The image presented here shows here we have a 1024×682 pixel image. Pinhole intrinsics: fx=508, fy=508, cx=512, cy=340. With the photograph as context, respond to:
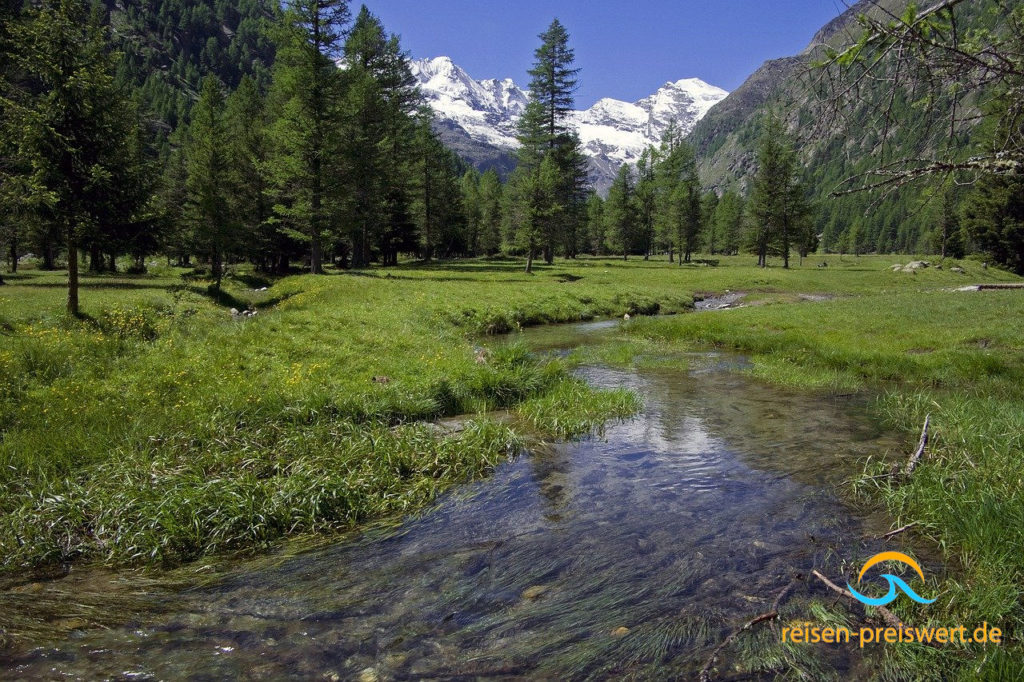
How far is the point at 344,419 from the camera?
1049 centimetres

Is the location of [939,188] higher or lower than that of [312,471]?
higher

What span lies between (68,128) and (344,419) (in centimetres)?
2223

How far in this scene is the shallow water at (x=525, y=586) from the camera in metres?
4.85

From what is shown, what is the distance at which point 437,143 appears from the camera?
6216cm

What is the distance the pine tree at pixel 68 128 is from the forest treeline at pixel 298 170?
0.22ft

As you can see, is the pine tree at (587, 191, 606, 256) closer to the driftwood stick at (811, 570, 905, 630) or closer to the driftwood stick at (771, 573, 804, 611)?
the driftwood stick at (771, 573, 804, 611)

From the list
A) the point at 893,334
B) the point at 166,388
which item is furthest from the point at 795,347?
the point at 166,388

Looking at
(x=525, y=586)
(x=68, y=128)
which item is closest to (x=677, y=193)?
(x=68, y=128)

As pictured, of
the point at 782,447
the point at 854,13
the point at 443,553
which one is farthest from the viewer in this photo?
the point at 782,447

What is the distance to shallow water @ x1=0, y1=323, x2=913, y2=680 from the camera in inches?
191

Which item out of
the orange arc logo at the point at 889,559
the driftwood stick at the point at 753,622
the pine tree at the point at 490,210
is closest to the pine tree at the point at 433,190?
the pine tree at the point at 490,210

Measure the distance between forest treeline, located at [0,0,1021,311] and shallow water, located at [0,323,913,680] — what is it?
5127 mm

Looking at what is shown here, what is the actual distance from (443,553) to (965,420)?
10252 millimetres

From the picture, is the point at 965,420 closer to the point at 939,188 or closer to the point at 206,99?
the point at 939,188
